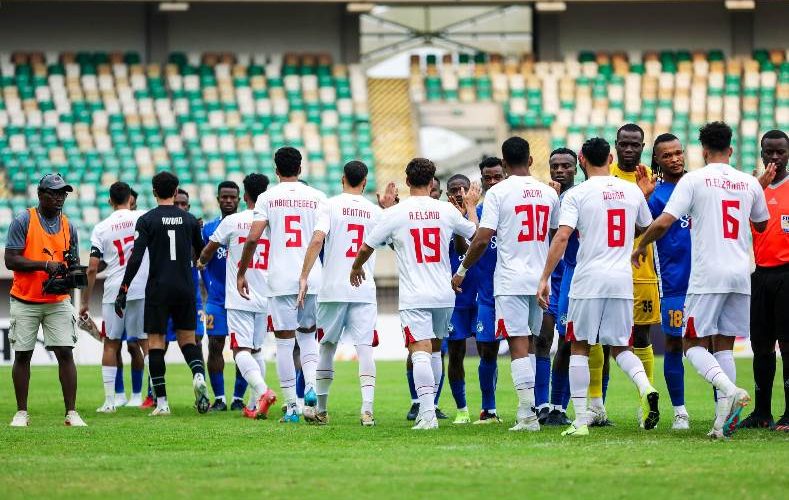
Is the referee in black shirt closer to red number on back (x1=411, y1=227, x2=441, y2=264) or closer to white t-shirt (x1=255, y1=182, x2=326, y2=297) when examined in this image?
white t-shirt (x1=255, y1=182, x2=326, y2=297)

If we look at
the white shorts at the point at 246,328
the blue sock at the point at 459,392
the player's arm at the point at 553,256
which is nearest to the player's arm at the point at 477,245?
the player's arm at the point at 553,256

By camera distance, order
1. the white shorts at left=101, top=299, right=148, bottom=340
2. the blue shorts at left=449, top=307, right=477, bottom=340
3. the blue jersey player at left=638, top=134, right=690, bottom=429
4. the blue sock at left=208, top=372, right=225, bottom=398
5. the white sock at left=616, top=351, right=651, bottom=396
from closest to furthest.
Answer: the white sock at left=616, top=351, right=651, bottom=396 < the blue jersey player at left=638, top=134, right=690, bottom=429 < the blue shorts at left=449, top=307, right=477, bottom=340 < the blue sock at left=208, top=372, right=225, bottom=398 < the white shorts at left=101, top=299, right=148, bottom=340

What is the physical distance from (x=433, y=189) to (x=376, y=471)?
5556mm

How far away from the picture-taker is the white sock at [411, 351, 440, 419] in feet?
37.3

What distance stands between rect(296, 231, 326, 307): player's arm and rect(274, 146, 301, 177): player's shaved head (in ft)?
2.80

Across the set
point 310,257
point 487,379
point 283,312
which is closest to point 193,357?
point 283,312

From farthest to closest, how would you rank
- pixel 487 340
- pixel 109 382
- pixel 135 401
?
1. pixel 135 401
2. pixel 109 382
3. pixel 487 340

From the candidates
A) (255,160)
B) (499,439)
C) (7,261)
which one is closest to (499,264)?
(499,439)

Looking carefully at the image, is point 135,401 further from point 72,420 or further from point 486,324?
point 486,324

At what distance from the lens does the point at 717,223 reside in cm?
1032

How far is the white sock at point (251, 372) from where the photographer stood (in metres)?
13.1

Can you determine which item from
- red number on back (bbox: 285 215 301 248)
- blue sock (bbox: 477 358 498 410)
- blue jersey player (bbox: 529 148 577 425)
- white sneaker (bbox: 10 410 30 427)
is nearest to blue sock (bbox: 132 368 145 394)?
white sneaker (bbox: 10 410 30 427)

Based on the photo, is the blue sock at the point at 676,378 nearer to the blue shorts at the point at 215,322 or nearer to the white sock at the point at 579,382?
the white sock at the point at 579,382

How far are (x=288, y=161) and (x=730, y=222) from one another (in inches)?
166
